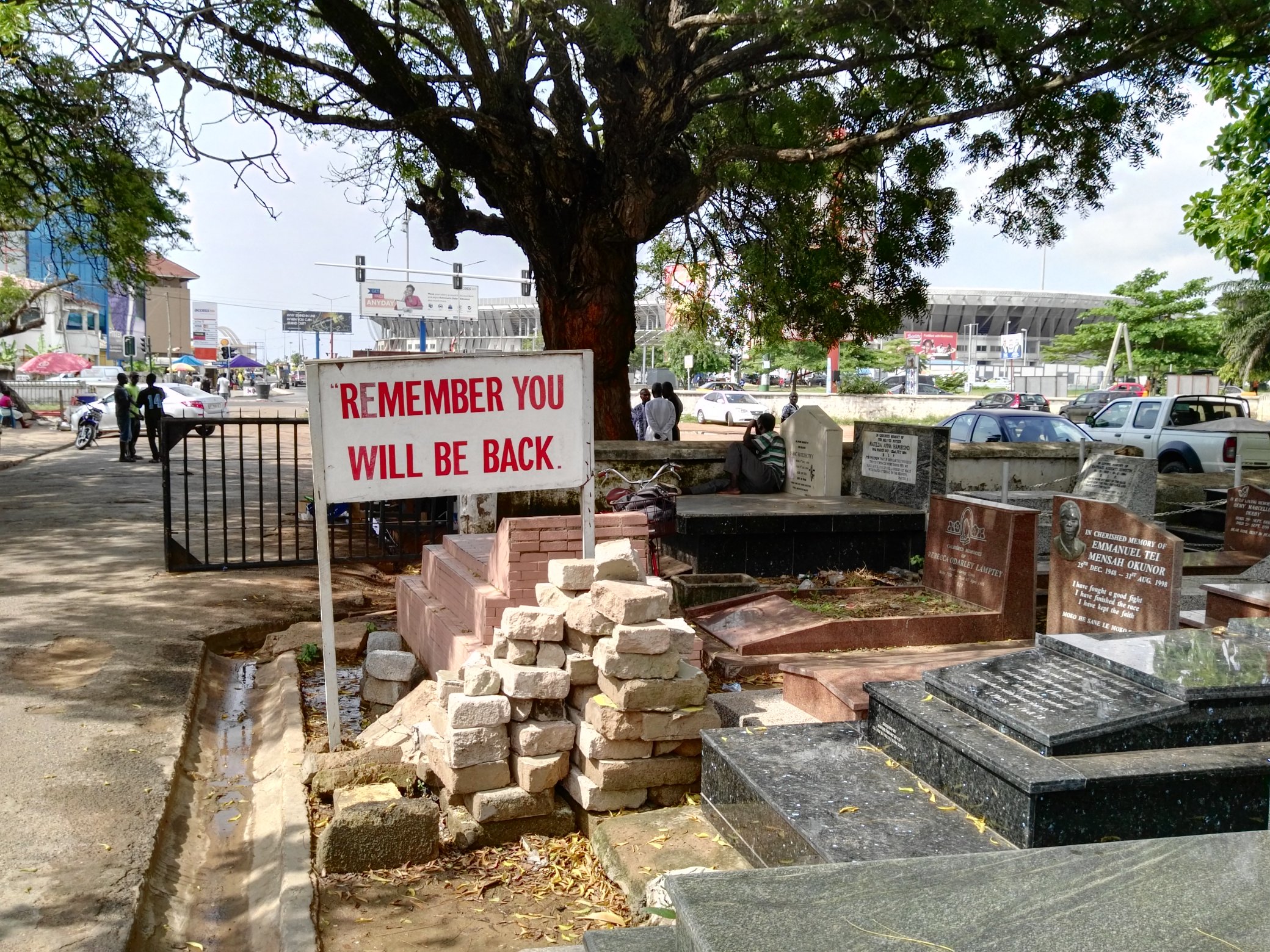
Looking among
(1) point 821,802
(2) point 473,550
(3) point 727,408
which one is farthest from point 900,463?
(3) point 727,408

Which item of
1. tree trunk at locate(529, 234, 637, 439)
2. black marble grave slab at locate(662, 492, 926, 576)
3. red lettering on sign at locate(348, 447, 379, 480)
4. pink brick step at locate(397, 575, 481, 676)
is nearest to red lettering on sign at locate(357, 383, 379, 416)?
red lettering on sign at locate(348, 447, 379, 480)

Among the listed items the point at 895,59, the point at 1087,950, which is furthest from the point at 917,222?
the point at 1087,950

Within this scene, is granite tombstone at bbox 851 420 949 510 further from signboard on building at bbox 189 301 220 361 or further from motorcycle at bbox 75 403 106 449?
signboard on building at bbox 189 301 220 361

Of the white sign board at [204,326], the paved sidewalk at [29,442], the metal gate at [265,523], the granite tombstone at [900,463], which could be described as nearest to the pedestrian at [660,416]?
the metal gate at [265,523]

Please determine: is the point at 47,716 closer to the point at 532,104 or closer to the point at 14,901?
the point at 14,901

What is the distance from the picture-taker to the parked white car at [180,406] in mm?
31719

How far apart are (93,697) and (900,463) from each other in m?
7.46

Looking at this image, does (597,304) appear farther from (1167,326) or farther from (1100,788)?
(1167,326)

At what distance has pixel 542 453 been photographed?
571 cm

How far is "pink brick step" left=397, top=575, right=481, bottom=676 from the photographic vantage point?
6.00 metres

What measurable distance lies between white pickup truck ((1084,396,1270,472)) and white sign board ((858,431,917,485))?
8.93m

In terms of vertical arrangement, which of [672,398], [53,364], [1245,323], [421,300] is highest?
[421,300]

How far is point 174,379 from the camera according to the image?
63250 mm

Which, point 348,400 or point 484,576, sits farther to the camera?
point 484,576
